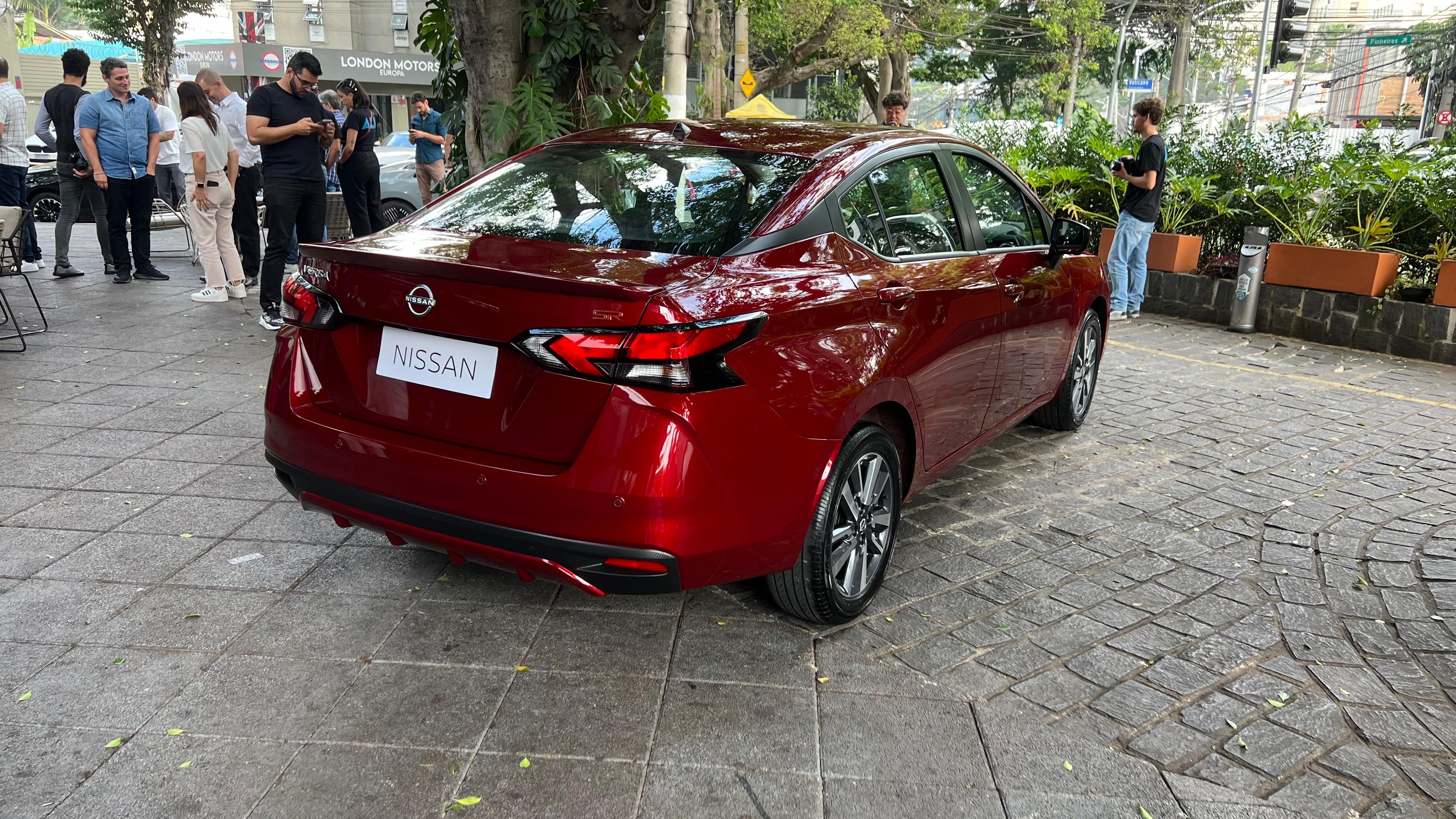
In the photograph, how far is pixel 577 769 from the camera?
2.61m

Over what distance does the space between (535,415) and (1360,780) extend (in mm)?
2347

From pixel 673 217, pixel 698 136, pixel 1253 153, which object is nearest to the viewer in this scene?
pixel 673 217

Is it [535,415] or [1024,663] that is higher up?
[535,415]

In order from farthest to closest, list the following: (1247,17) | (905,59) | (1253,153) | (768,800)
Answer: (1247,17) < (905,59) < (1253,153) < (768,800)

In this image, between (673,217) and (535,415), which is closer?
(535,415)

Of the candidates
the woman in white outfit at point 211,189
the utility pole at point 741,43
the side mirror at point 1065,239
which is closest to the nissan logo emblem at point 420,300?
the side mirror at point 1065,239

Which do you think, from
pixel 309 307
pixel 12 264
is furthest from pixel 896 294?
pixel 12 264

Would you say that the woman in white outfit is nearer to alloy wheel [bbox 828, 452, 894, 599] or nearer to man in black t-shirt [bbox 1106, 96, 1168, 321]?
alloy wheel [bbox 828, 452, 894, 599]

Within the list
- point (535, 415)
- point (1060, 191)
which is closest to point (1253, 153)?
point (1060, 191)

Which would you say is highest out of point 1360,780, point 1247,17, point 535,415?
point 1247,17

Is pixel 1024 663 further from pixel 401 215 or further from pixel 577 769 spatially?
pixel 401 215

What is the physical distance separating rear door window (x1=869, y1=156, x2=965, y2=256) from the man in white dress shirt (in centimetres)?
594

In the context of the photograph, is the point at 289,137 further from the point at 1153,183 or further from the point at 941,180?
the point at 1153,183

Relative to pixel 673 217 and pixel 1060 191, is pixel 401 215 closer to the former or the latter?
pixel 1060 191
